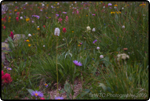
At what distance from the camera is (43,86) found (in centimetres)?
192

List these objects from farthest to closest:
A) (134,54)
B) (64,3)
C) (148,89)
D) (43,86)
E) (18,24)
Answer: (64,3) < (18,24) < (134,54) < (43,86) < (148,89)

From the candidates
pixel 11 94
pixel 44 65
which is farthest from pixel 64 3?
pixel 11 94

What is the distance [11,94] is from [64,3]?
14.6 ft

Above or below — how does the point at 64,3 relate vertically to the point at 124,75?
above

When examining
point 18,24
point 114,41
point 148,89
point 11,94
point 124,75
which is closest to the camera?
point 148,89

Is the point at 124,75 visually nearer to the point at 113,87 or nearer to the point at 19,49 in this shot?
the point at 113,87

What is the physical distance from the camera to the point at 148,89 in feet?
4.66

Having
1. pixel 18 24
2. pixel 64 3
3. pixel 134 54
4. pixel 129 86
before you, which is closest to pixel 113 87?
pixel 129 86

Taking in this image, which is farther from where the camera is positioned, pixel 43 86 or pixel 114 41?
pixel 114 41

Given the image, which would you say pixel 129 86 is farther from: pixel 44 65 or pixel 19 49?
pixel 19 49

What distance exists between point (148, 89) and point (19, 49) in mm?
2178

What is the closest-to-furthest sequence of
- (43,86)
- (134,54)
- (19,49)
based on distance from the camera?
Answer: (43,86) → (134,54) → (19,49)

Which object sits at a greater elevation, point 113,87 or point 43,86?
point 113,87

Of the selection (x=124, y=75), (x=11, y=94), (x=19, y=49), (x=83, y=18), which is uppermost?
(x=83, y=18)
